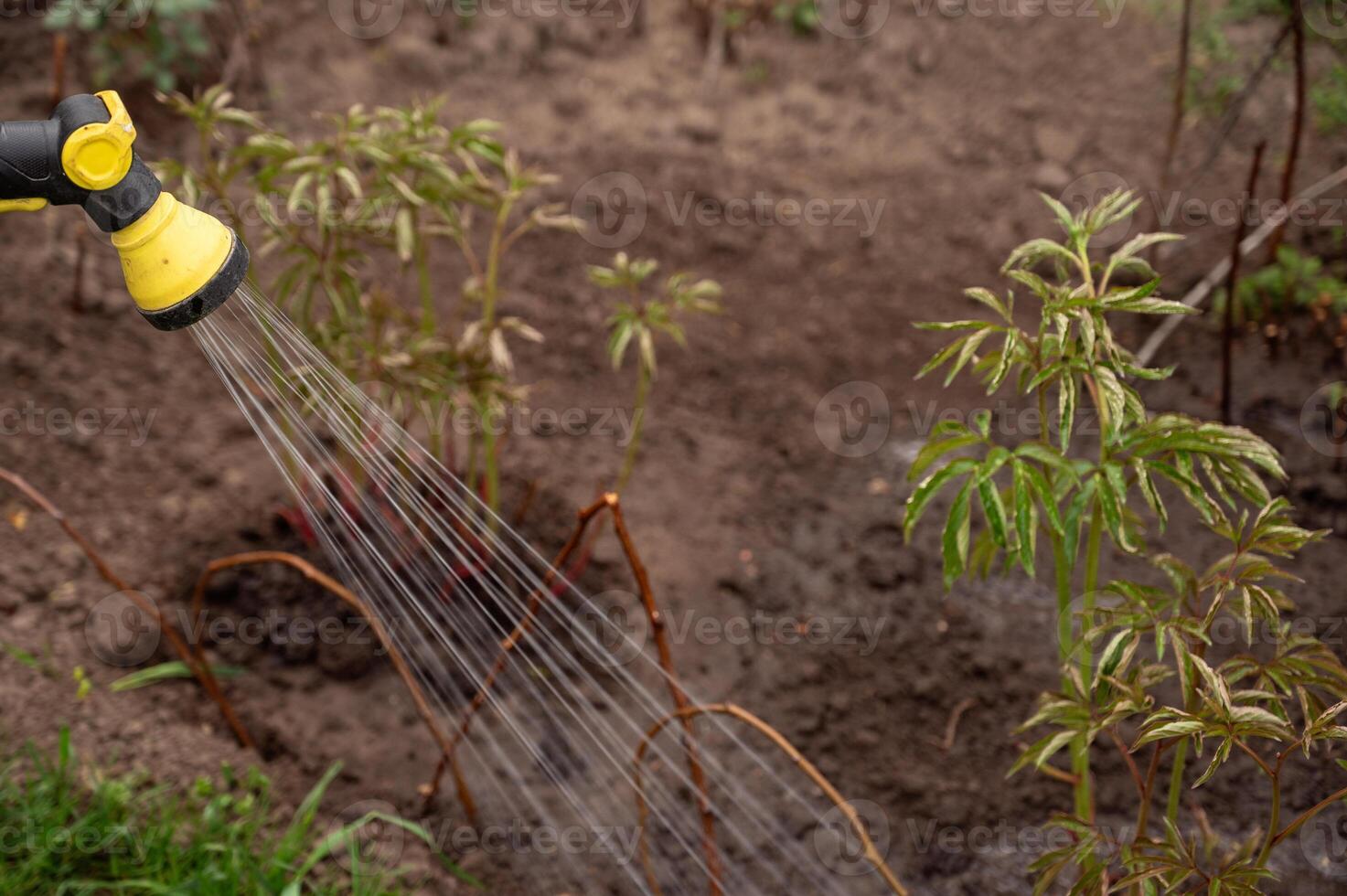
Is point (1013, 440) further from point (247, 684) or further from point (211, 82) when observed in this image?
point (211, 82)

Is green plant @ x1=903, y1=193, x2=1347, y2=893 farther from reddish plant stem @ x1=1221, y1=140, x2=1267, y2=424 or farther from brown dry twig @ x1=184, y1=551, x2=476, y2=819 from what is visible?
reddish plant stem @ x1=1221, y1=140, x2=1267, y2=424

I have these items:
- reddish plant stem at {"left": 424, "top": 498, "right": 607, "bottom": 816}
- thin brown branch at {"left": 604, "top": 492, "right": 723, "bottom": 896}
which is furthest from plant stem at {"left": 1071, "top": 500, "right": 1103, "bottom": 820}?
reddish plant stem at {"left": 424, "top": 498, "right": 607, "bottom": 816}

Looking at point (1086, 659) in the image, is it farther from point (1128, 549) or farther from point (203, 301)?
point (203, 301)

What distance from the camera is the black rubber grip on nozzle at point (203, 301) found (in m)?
1.54

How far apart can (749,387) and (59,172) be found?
8.93ft

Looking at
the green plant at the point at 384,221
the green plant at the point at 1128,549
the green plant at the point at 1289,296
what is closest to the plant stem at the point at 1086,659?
the green plant at the point at 1128,549

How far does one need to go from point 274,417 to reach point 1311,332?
10.8 ft

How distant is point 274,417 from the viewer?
11.2 feet

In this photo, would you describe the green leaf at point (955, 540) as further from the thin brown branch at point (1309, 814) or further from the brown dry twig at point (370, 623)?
the brown dry twig at point (370, 623)

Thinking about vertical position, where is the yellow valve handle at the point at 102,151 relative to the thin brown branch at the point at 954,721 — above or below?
above

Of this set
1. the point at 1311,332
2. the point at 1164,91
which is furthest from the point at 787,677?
the point at 1164,91

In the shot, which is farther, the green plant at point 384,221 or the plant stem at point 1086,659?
the green plant at point 384,221

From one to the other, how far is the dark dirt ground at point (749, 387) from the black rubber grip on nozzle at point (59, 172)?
1511 mm

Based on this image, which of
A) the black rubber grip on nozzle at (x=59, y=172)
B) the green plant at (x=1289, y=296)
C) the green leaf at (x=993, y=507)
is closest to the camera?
the black rubber grip on nozzle at (x=59, y=172)
